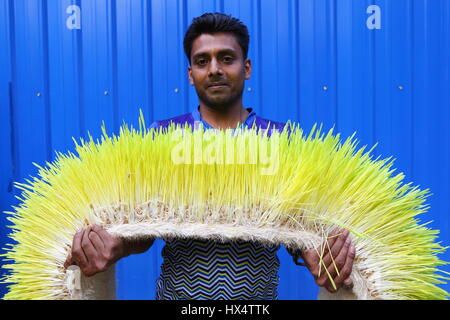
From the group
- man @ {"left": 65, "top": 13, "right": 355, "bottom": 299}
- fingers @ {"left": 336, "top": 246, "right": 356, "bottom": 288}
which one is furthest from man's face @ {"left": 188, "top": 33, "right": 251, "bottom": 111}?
Answer: fingers @ {"left": 336, "top": 246, "right": 356, "bottom": 288}

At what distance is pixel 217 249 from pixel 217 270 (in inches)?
1.8

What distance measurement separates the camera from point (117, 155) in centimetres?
75

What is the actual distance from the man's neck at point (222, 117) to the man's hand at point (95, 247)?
0.55 metres

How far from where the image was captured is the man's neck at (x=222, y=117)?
45.7 inches

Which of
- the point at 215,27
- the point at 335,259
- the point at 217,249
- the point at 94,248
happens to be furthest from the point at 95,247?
the point at 215,27

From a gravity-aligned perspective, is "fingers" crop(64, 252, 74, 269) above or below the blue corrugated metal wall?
below

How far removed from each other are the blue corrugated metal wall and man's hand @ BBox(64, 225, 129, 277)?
3.37 ft

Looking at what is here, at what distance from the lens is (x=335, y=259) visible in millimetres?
711

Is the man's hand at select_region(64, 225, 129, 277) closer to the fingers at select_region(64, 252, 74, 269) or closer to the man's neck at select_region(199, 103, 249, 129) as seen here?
the fingers at select_region(64, 252, 74, 269)

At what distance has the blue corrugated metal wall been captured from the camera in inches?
67.1

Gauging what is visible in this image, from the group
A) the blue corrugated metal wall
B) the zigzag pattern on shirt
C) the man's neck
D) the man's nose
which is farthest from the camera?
the blue corrugated metal wall

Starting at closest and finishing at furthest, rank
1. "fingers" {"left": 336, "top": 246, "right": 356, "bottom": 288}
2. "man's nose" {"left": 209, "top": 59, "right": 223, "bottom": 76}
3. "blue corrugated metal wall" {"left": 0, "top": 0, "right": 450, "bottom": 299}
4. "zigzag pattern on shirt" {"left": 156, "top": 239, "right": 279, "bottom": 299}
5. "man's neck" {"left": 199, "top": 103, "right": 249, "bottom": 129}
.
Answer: "fingers" {"left": 336, "top": 246, "right": 356, "bottom": 288} → "zigzag pattern on shirt" {"left": 156, "top": 239, "right": 279, "bottom": 299} → "man's nose" {"left": 209, "top": 59, "right": 223, "bottom": 76} → "man's neck" {"left": 199, "top": 103, "right": 249, "bottom": 129} → "blue corrugated metal wall" {"left": 0, "top": 0, "right": 450, "bottom": 299}

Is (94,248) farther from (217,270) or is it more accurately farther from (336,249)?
(336,249)
